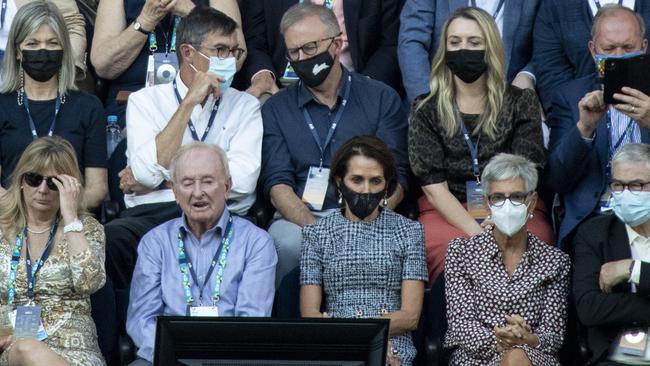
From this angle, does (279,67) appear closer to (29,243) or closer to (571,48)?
(571,48)

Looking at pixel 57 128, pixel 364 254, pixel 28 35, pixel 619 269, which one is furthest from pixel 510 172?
pixel 28 35

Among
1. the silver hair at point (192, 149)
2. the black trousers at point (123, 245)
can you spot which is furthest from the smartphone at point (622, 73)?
the black trousers at point (123, 245)

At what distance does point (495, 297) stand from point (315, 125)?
5.58 feet

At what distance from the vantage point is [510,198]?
239 inches

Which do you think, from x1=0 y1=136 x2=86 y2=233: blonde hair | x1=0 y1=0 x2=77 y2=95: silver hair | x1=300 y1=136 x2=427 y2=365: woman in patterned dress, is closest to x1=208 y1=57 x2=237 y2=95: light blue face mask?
x1=0 y1=0 x2=77 y2=95: silver hair

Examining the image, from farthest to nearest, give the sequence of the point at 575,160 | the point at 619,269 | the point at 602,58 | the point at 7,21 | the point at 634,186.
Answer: the point at 7,21 → the point at 575,160 → the point at 602,58 → the point at 634,186 → the point at 619,269

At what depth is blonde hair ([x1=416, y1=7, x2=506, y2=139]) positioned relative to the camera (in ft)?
22.7

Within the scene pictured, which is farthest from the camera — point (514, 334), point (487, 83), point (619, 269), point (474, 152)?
point (487, 83)

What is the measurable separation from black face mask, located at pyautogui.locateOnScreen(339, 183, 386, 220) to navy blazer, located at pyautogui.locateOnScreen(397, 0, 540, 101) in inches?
63.6

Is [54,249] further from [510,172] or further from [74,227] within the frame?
[510,172]

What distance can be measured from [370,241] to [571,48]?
2.18m

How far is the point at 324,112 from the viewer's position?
7.21 m

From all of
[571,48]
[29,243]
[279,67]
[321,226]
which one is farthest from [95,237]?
[571,48]

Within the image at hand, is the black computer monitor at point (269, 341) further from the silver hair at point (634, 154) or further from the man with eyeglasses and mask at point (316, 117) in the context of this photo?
the man with eyeglasses and mask at point (316, 117)
